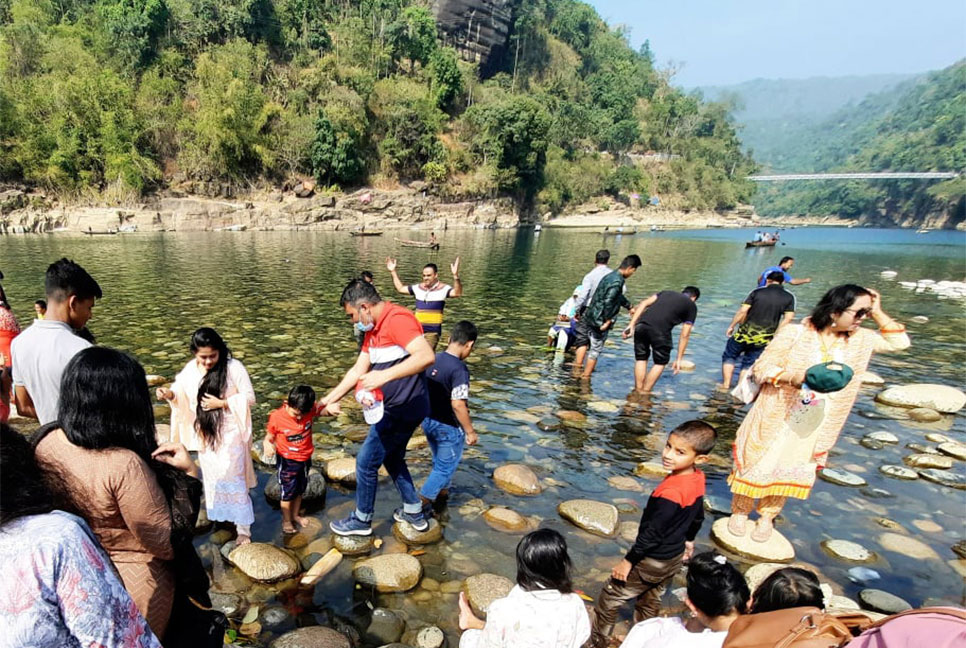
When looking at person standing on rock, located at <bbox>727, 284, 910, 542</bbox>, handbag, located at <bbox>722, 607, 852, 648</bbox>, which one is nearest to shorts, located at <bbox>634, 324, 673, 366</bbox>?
person standing on rock, located at <bbox>727, 284, 910, 542</bbox>

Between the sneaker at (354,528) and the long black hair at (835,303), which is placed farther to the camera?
the sneaker at (354,528)

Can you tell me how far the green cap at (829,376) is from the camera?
3486 mm

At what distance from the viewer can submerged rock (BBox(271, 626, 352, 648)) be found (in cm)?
308

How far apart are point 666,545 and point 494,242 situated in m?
37.7

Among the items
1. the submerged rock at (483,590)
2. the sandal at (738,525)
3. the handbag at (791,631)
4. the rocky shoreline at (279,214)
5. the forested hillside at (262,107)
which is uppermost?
the forested hillside at (262,107)

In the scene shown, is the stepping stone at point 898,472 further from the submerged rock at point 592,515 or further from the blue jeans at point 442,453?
the blue jeans at point 442,453

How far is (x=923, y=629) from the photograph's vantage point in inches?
44.4

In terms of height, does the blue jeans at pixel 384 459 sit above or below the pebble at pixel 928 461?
above

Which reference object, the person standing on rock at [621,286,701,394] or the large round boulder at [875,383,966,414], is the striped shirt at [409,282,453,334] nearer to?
the person standing on rock at [621,286,701,394]

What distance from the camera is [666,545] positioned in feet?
10.1

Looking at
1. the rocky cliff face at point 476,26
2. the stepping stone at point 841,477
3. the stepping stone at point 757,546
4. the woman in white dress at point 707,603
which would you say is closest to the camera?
the woman in white dress at point 707,603

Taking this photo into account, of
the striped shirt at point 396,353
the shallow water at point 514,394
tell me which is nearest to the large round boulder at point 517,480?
the shallow water at point 514,394

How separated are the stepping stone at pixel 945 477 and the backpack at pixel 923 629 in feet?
21.4

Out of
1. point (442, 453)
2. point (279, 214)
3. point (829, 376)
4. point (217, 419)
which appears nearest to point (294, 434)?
point (217, 419)
